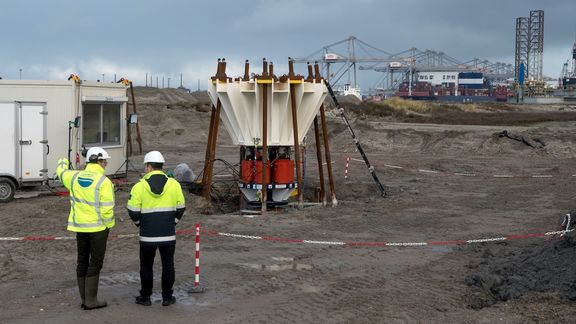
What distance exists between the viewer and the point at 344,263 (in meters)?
11.2

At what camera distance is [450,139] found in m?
36.2

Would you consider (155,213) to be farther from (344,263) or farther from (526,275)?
(526,275)

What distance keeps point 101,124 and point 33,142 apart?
285 cm

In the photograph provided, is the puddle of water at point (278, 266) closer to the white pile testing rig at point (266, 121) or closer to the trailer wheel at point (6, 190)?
the white pile testing rig at point (266, 121)

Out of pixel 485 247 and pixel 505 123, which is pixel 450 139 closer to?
pixel 505 123

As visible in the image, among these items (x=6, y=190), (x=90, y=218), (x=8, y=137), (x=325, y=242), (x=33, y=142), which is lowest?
(x=325, y=242)

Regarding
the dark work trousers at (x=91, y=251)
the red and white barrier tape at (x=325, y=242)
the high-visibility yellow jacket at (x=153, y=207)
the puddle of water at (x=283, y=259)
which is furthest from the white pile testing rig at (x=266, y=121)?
the dark work trousers at (x=91, y=251)

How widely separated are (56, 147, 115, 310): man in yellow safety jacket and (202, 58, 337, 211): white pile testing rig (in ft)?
30.6

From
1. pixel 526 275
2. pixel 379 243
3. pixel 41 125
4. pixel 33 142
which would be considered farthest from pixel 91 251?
pixel 41 125

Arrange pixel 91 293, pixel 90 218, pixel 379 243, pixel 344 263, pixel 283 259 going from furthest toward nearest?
pixel 379 243 < pixel 283 259 < pixel 344 263 < pixel 91 293 < pixel 90 218

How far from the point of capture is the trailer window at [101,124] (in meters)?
18.9

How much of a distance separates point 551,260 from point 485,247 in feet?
8.77

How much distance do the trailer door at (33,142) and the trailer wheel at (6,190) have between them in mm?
391

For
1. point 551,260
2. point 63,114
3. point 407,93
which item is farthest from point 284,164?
point 407,93
